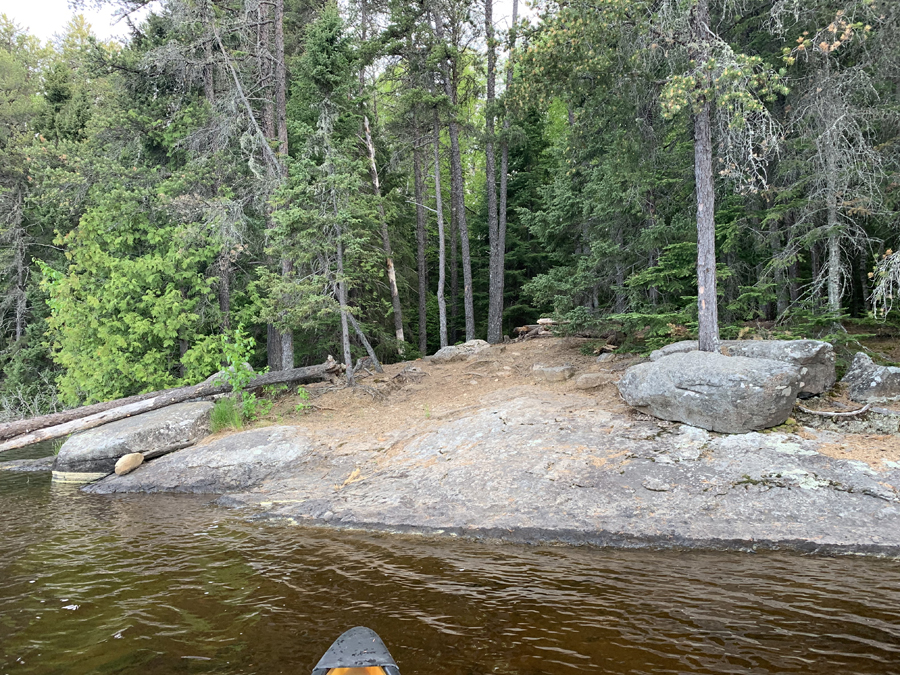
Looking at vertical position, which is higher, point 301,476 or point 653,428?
point 653,428

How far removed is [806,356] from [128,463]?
12.2 metres

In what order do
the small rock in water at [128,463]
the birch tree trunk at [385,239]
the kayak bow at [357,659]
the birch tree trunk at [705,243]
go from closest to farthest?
the kayak bow at [357,659]
the birch tree trunk at [705,243]
the small rock in water at [128,463]
the birch tree trunk at [385,239]

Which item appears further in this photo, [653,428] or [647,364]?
[647,364]

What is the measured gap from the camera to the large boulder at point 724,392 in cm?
702

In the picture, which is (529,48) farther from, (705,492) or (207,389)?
(207,389)

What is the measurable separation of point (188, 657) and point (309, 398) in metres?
8.70

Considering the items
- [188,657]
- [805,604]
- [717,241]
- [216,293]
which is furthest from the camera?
[216,293]

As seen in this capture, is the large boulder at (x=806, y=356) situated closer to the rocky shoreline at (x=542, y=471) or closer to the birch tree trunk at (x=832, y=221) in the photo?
the rocky shoreline at (x=542, y=471)

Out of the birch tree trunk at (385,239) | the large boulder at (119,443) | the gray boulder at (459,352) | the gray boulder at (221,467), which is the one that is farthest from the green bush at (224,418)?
the birch tree trunk at (385,239)

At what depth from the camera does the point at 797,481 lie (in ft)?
19.9

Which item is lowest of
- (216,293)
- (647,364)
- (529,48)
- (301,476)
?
(301,476)

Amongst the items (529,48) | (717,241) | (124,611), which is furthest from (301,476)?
(717,241)

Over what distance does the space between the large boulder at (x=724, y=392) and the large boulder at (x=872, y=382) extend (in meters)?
1.44

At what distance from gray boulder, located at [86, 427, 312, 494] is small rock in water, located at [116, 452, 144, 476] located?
0.51 feet
